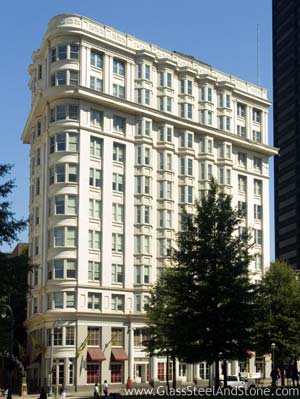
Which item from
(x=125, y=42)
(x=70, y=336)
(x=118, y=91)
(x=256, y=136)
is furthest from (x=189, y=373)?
(x=125, y=42)

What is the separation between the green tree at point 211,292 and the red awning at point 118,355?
37.7 m

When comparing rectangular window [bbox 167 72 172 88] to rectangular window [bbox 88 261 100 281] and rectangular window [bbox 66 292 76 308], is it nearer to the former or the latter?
rectangular window [bbox 88 261 100 281]

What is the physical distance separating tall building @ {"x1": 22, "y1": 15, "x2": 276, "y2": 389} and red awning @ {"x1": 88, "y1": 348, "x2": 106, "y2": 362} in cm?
20

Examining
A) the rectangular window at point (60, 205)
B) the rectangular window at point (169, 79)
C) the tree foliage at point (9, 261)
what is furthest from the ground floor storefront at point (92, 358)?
the tree foliage at point (9, 261)

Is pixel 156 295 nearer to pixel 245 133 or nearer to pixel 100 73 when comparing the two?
pixel 100 73

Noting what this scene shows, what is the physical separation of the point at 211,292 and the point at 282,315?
2039 centimetres

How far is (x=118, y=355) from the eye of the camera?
9150 centimetres

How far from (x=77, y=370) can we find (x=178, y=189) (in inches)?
1157

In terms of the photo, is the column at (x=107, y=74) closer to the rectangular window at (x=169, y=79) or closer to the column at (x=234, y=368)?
the rectangular window at (x=169, y=79)

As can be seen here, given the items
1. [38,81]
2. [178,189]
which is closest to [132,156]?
[178,189]

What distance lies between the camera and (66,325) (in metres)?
88.4

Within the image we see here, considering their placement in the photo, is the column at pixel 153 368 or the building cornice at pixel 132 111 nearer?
the building cornice at pixel 132 111

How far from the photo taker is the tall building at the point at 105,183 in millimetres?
90125

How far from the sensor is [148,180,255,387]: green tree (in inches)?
2041
